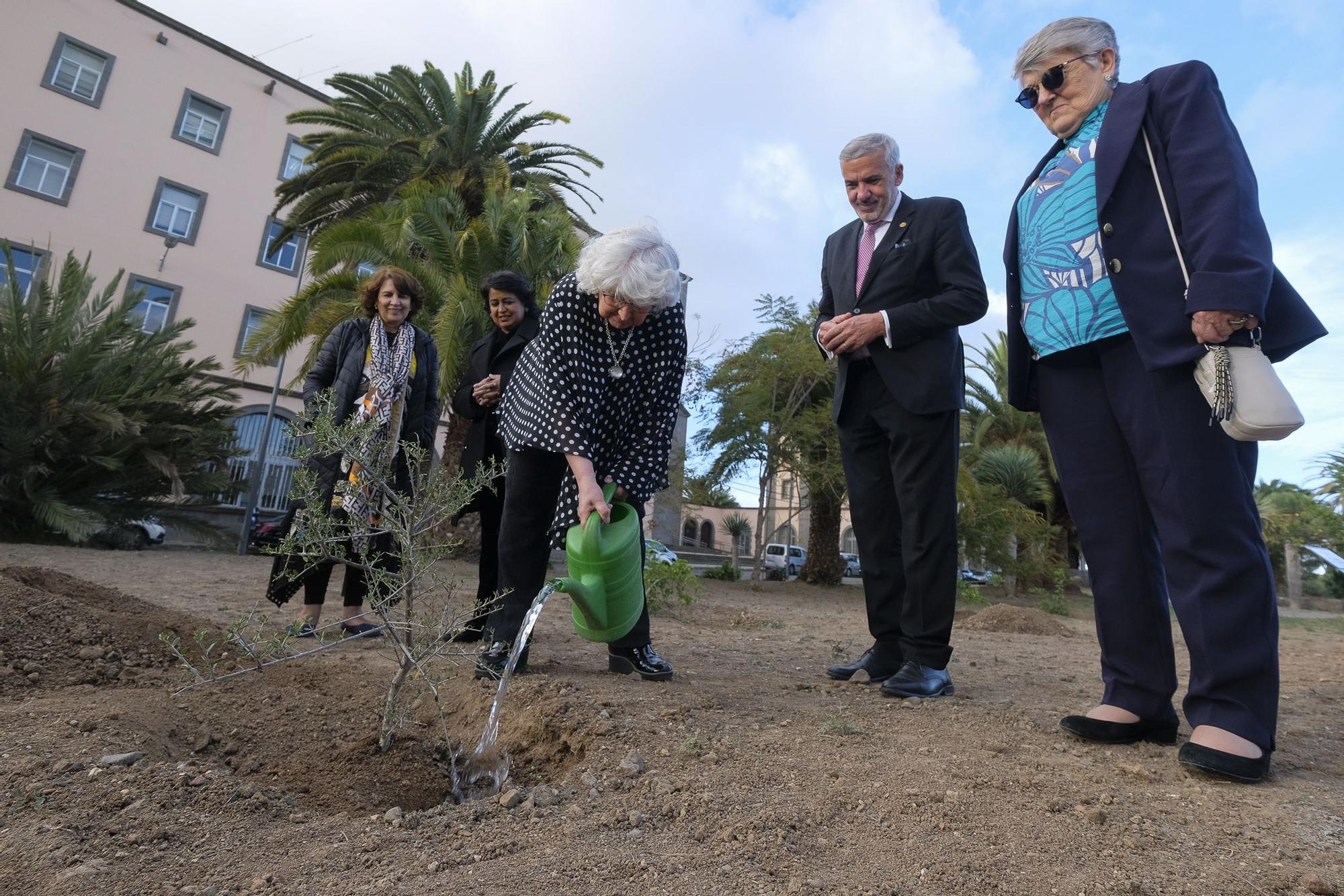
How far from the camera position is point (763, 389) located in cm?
1269

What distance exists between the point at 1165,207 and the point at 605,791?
1851mm

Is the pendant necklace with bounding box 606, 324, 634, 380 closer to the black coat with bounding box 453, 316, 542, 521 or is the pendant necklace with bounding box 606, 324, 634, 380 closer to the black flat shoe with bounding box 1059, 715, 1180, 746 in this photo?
the black coat with bounding box 453, 316, 542, 521

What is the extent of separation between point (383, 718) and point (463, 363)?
831 centimetres

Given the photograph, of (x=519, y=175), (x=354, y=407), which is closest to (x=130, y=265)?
(x=519, y=175)

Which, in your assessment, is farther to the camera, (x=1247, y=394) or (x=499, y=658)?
(x=499, y=658)

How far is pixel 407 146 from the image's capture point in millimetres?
13109

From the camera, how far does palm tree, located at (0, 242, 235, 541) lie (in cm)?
904

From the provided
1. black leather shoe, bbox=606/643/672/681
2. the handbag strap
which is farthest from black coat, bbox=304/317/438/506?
the handbag strap

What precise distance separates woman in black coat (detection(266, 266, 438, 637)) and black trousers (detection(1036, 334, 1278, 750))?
2.44m

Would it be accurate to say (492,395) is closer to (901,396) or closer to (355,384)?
(355,384)

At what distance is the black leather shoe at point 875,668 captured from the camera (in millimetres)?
2811

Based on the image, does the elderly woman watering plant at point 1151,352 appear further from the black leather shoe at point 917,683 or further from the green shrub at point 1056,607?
the green shrub at point 1056,607

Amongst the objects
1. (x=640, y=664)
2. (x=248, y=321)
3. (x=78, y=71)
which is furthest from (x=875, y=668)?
(x=78, y=71)

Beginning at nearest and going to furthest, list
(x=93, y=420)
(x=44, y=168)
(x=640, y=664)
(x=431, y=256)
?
(x=640, y=664) → (x=93, y=420) → (x=431, y=256) → (x=44, y=168)
